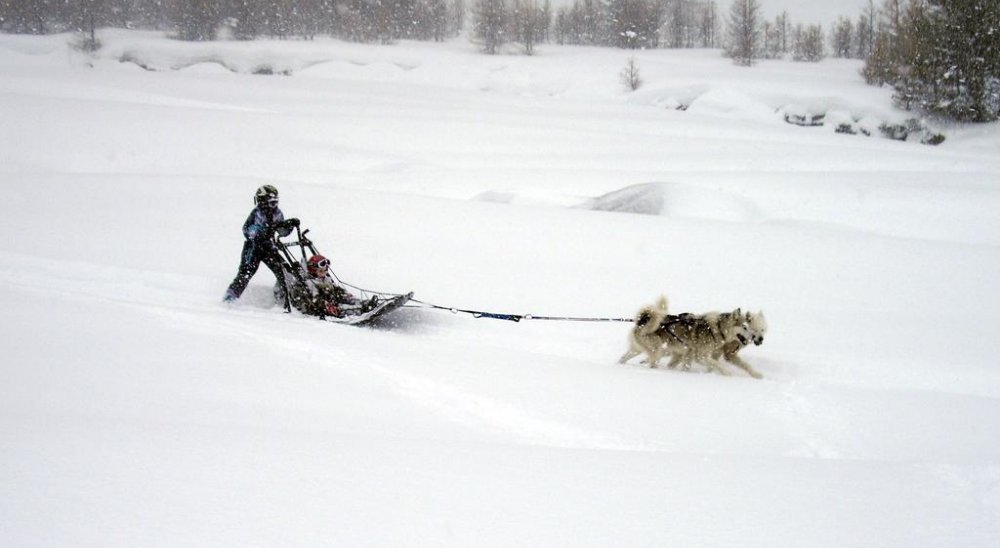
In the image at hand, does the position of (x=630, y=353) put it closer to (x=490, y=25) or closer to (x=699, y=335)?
(x=699, y=335)

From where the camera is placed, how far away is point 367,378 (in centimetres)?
439

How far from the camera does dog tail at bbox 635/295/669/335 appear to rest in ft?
16.7

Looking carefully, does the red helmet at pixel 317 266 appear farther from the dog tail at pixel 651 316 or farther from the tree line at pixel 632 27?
the tree line at pixel 632 27

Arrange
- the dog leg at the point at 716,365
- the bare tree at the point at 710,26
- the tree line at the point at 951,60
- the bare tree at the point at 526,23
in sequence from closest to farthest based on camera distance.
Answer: the dog leg at the point at 716,365 < the tree line at the point at 951,60 < the bare tree at the point at 526,23 < the bare tree at the point at 710,26

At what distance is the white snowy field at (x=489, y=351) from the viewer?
2387 millimetres

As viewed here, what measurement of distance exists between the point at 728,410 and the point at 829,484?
4.64ft

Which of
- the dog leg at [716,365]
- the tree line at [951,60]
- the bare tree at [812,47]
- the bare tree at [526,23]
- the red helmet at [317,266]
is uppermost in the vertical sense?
the bare tree at [526,23]

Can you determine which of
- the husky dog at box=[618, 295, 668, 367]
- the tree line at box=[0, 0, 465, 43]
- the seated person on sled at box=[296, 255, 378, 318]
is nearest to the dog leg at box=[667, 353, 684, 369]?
the husky dog at box=[618, 295, 668, 367]

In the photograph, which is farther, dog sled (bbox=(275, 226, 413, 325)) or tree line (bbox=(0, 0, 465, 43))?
tree line (bbox=(0, 0, 465, 43))

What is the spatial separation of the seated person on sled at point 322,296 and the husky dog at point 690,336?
2.92 m

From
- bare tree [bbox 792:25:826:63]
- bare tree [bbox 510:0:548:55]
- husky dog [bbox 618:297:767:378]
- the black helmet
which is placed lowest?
husky dog [bbox 618:297:767:378]

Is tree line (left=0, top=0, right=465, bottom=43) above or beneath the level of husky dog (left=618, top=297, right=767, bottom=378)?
above

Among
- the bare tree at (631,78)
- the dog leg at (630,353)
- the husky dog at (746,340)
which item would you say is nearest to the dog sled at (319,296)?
the dog leg at (630,353)

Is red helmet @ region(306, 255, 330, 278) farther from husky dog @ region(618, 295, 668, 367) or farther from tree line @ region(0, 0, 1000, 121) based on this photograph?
tree line @ region(0, 0, 1000, 121)
